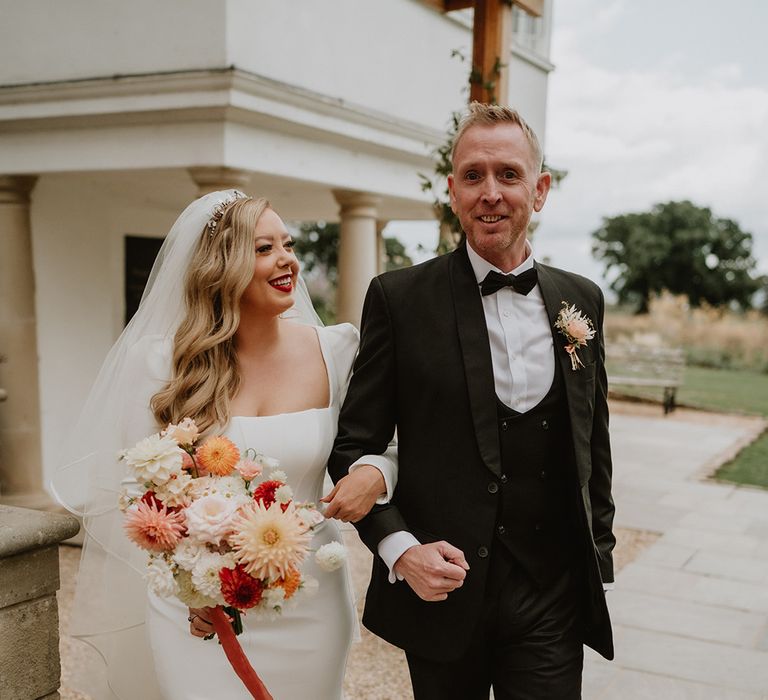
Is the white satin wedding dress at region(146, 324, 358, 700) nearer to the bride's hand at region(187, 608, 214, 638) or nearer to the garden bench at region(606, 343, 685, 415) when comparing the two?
the bride's hand at region(187, 608, 214, 638)

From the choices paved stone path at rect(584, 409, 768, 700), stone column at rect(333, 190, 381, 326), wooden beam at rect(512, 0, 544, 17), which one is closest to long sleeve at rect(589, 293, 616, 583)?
paved stone path at rect(584, 409, 768, 700)

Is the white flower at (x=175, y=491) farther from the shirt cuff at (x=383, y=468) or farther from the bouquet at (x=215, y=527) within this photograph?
the shirt cuff at (x=383, y=468)

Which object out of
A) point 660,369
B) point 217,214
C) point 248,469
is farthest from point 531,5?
point 660,369

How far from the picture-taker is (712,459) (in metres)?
12.3

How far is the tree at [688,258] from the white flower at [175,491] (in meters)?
59.2

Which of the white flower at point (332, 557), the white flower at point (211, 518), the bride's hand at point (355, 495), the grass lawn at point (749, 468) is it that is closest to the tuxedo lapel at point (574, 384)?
the bride's hand at point (355, 495)

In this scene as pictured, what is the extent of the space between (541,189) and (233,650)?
159cm

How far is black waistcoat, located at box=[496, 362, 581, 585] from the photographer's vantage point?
2.42m

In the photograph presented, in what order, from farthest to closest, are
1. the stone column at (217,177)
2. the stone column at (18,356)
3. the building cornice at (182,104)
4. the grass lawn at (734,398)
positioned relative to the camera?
the grass lawn at (734,398) < the stone column at (18,356) < the stone column at (217,177) < the building cornice at (182,104)

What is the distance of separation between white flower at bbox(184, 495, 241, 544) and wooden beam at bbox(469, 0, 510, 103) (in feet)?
13.5

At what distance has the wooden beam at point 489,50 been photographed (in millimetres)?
5434

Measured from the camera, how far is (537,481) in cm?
246

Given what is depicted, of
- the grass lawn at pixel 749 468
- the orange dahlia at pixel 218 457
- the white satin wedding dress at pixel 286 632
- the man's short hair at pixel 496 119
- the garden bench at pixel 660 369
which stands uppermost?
the man's short hair at pixel 496 119

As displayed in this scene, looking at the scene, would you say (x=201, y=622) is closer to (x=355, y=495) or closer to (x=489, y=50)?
(x=355, y=495)
